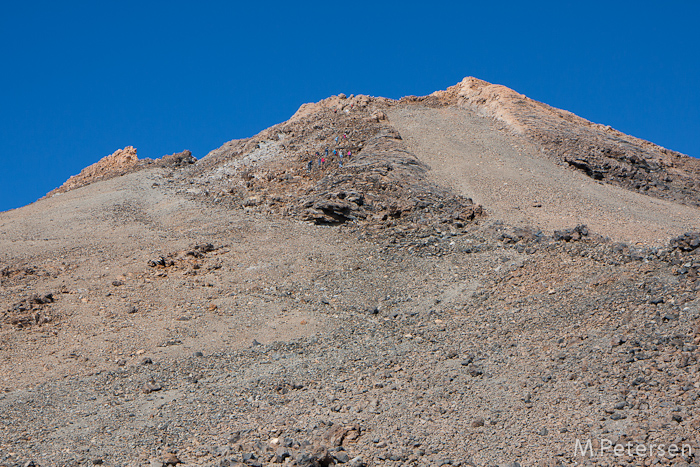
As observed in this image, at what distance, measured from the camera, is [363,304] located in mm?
13078

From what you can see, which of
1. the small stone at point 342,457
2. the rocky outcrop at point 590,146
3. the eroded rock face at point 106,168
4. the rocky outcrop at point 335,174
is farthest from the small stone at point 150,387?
the eroded rock face at point 106,168

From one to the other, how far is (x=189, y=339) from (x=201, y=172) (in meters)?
11.6

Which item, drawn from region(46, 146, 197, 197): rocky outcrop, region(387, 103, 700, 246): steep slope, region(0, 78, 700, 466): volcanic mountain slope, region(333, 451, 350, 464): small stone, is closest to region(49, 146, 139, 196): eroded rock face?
region(46, 146, 197, 197): rocky outcrop

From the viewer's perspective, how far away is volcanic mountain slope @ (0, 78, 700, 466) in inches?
328

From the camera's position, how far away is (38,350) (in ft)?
38.4

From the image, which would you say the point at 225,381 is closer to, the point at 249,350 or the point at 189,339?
the point at 249,350

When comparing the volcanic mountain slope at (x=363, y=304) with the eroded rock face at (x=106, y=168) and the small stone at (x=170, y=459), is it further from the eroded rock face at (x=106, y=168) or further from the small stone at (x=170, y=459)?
the eroded rock face at (x=106, y=168)

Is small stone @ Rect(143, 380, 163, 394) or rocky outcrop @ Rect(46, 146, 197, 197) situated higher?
rocky outcrop @ Rect(46, 146, 197, 197)

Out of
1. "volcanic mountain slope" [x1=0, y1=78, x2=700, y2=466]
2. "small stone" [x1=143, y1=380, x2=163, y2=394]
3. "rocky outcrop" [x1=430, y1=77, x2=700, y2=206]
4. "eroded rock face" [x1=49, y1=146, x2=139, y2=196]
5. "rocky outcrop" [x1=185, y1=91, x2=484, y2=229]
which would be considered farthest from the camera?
"eroded rock face" [x1=49, y1=146, x2=139, y2=196]

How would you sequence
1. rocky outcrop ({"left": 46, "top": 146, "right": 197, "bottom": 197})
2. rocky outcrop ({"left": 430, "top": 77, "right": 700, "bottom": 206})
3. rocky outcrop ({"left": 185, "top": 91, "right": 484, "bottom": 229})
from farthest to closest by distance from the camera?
1. rocky outcrop ({"left": 46, "top": 146, "right": 197, "bottom": 197})
2. rocky outcrop ({"left": 430, "top": 77, "right": 700, "bottom": 206})
3. rocky outcrop ({"left": 185, "top": 91, "right": 484, "bottom": 229})

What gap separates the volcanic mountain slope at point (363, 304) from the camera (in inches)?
328

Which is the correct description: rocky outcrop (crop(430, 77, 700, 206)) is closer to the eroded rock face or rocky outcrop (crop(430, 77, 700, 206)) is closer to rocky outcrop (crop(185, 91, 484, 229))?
rocky outcrop (crop(185, 91, 484, 229))

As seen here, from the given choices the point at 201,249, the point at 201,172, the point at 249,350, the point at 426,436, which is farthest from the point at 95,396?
the point at 201,172

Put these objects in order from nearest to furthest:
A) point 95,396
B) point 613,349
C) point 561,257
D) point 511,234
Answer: point 613,349 → point 95,396 → point 561,257 → point 511,234
